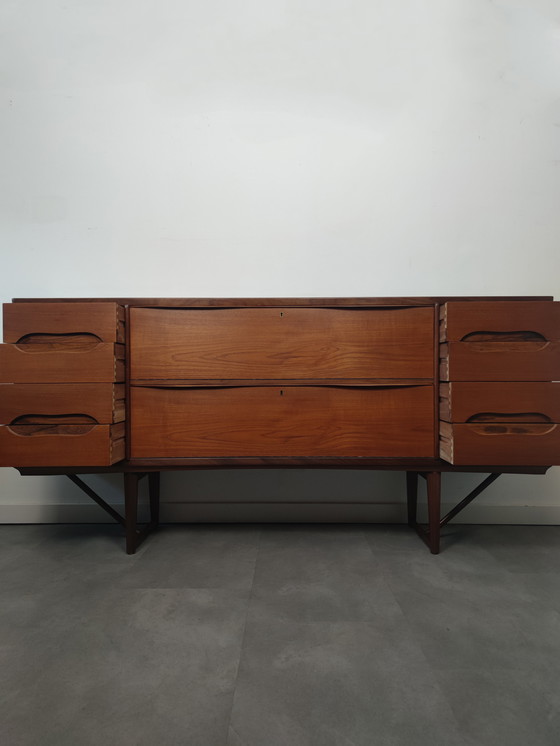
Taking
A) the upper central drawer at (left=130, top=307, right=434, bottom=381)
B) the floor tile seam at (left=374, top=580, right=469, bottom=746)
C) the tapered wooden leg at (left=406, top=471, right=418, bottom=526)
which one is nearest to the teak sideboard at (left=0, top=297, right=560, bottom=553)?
the upper central drawer at (left=130, top=307, right=434, bottom=381)

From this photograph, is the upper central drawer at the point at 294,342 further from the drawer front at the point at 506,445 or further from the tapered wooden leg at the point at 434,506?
the tapered wooden leg at the point at 434,506

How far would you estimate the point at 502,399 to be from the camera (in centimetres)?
113

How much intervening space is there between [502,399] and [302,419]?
59 cm

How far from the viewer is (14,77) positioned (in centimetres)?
152

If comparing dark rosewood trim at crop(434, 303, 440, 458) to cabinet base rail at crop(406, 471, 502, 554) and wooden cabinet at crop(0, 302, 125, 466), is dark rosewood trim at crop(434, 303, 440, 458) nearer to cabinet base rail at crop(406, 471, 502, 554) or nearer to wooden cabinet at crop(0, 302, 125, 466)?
cabinet base rail at crop(406, 471, 502, 554)

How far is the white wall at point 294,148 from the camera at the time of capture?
151 centimetres

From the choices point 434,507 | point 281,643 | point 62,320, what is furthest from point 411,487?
point 62,320

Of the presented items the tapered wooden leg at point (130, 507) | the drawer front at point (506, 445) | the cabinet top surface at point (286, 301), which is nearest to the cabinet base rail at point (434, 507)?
the drawer front at point (506, 445)

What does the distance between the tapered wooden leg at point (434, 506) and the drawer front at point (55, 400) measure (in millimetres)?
1005

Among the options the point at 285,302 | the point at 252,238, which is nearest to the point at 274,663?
the point at 285,302

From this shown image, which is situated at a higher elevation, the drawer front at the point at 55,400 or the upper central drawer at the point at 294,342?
the upper central drawer at the point at 294,342

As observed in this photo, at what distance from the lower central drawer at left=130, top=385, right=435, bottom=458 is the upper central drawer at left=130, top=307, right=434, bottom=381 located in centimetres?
5

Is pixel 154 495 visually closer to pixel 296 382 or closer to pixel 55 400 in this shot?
pixel 55 400

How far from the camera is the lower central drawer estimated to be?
119cm
